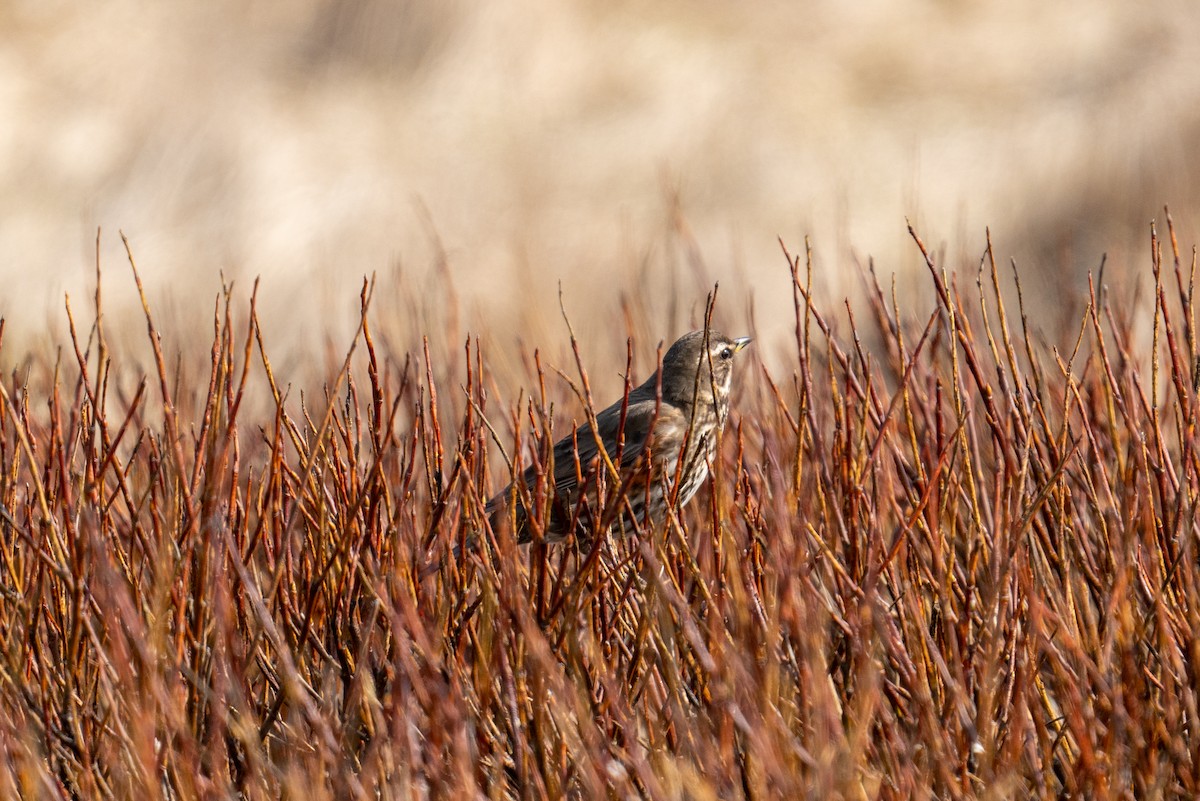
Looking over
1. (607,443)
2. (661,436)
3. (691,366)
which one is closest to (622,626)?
(607,443)

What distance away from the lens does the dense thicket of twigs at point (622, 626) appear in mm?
2688

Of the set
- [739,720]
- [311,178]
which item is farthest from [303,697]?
[311,178]

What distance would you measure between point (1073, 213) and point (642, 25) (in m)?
7.19

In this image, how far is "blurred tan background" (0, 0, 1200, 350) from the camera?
1798 centimetres

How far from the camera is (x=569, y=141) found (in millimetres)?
20656

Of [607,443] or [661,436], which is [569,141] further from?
[607,443]

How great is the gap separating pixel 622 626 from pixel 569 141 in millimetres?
17454

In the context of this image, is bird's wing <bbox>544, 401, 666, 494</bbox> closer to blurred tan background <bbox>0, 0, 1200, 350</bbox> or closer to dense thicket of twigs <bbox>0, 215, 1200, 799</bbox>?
dense thicket of twigs <bbox>0, 215, 1200, 799</bbox>

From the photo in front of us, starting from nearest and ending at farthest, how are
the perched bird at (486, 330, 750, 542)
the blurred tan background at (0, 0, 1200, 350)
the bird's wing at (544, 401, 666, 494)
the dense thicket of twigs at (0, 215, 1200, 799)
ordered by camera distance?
the dense thicket of twigs at (0, 215, 1200, 799)
the perched bird at (486, 330, 750, 542)
the bird's wing at (544, 401, 666, 494)
the blurred tan background at (0, 0, 1200, 350)

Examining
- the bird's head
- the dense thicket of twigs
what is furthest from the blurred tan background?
the dense thicket of twigs

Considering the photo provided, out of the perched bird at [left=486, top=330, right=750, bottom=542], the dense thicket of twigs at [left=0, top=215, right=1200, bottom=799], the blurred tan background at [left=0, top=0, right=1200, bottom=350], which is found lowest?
the dense thicket of twigs at [left=0, top=215, right=1200, bottom=799]

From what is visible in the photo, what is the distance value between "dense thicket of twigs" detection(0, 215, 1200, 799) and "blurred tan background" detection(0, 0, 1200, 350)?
13358 mm

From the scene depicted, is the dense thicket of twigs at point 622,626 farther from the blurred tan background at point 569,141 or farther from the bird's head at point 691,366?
the blurred tan background at point 569,141

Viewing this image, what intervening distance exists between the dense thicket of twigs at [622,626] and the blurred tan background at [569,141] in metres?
13.4
